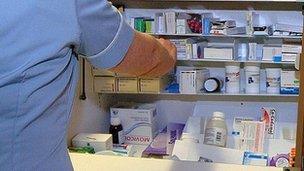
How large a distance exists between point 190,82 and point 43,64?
1.45m

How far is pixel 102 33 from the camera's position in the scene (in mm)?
629

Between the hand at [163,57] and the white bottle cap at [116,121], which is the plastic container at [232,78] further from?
the hand at [163,57]

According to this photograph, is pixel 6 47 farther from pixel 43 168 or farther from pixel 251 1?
pixel 251 1

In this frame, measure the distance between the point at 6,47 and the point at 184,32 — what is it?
4.73 ft

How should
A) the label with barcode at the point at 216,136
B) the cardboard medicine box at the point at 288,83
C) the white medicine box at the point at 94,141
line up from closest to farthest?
the label with barcode at the point at 216,136 < the white medicine box at the point at 94,141 < the cardboard medicine box at the point at 288,83

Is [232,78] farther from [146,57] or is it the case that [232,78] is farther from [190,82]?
[146,57]

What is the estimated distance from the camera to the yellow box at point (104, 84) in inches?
79.1

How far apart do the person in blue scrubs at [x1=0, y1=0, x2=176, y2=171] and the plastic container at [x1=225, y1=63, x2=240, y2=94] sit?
132 centimetres

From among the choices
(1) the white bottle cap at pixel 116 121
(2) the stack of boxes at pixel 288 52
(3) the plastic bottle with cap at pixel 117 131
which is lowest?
(3) the plastic bottle with cap at pixel 117 131

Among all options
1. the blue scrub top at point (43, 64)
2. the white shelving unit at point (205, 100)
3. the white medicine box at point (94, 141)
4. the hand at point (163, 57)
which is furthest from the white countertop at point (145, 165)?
the white shelving unit at point (205, 100)

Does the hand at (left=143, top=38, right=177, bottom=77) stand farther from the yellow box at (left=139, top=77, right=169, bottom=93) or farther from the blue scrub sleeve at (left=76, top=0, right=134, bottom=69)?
the yellow box at (left=139, top=77, right=169, bottom=93)

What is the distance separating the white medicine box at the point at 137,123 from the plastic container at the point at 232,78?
407 mm

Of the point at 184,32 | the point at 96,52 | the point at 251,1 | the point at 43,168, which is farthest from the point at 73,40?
the point at 251,1

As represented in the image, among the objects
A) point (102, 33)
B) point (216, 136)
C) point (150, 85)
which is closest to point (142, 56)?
point (102, 33)
